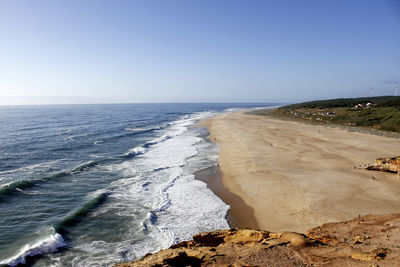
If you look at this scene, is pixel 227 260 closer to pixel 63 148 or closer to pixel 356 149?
pixel 356 149

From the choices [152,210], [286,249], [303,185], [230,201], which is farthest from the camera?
[303,185]

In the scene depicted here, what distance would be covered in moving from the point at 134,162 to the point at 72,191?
23.3 feet

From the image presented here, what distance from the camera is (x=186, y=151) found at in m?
25.2

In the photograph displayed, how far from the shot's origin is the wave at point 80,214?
1019 cm

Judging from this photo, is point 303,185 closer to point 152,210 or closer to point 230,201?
point 230,201

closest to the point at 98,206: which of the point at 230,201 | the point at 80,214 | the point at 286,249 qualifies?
the point at 80,214

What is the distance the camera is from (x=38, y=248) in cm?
857

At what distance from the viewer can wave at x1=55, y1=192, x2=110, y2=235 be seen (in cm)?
1019

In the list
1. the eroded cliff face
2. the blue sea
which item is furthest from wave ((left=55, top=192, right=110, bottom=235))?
the eroded cliff face

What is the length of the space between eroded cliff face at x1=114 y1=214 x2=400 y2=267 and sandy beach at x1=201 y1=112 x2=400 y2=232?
10.8 feet

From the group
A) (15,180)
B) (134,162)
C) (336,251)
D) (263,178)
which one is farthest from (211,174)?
(15,180)

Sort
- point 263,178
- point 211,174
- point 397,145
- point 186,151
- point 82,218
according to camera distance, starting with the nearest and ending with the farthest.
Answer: point 82,218
point 263,178
point 211,174
point 397,145
point 186,151

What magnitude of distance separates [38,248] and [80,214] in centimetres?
289

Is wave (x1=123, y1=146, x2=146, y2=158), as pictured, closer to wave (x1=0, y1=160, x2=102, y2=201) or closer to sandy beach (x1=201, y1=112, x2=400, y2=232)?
wave (x1=0, y1=160, x2=102, y2=201)
